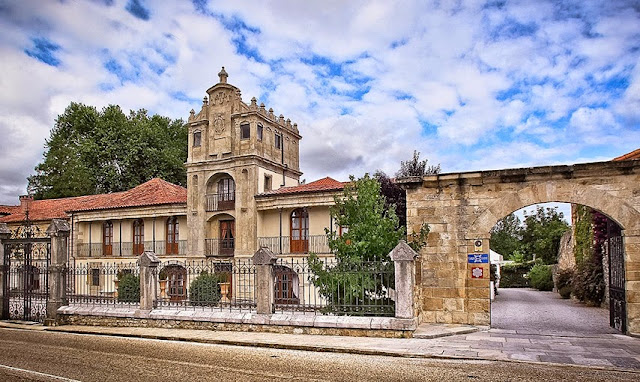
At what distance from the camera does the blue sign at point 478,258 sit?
11594mm

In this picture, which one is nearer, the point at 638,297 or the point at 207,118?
the point at 638,297

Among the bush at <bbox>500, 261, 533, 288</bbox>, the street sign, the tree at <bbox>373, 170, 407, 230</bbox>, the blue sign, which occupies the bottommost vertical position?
the bush at <bbox>500, 261, 533, 288</bbox>

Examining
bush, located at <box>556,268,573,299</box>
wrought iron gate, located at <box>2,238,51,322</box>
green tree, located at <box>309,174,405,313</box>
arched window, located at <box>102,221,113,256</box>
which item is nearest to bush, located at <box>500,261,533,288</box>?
bush, located at <box>556,268,573,299</box>

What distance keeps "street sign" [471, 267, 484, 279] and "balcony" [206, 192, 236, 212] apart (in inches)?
683

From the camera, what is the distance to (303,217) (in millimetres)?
26266

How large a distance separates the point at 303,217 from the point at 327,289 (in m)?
14.4

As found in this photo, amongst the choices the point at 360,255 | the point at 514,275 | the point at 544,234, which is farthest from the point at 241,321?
the point at 544,234

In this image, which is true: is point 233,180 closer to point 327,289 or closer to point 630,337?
point 327,289

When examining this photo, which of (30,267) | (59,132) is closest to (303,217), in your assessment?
(30,267)

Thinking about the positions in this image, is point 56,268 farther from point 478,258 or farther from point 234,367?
point 478,258

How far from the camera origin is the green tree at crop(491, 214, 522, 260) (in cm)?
5359

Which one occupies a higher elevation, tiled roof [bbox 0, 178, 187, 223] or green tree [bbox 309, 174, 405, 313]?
tiled roof [bbox 0, 178, 187, 223]

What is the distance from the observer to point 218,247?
27828 mm

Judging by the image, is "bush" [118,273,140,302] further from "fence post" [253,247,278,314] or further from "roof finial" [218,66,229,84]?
"roof finial" [218,66,229,84]
